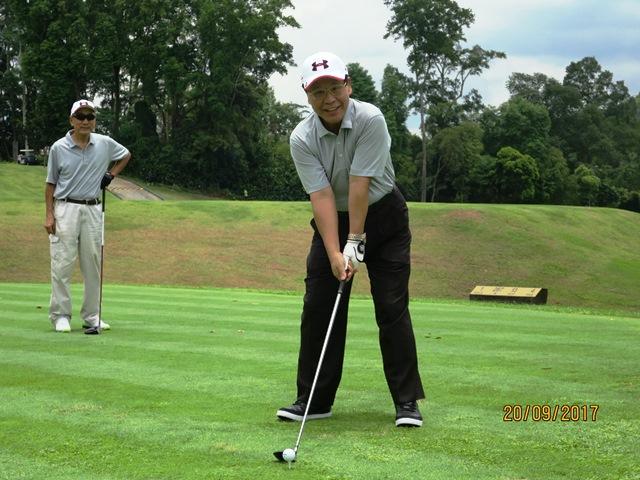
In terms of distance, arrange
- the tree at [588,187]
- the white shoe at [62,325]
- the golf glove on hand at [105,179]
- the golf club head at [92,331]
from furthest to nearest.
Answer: the tree at [588,187], the golf glove on hand at [105,179], the white shoe at [62,325], the golf club head at [92,331]

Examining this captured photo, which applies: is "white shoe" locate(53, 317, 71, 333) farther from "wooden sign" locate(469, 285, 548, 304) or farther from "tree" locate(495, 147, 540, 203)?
"tree" locate(495, 147, 540, 203)

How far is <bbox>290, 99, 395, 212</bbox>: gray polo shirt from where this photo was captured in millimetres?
5816

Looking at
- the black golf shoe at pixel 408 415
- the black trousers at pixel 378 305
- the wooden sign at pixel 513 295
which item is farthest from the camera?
the wooden sign at pixel 513 295

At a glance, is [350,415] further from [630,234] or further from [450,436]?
[630,234]

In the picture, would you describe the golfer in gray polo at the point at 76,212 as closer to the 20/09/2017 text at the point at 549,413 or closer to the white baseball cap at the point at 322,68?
the white baseball cap at the point at 322,68

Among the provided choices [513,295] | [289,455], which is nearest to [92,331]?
[289,455]

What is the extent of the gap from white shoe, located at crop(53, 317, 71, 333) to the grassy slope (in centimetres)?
1902

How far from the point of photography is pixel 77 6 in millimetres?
76000

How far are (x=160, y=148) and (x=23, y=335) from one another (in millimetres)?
65970

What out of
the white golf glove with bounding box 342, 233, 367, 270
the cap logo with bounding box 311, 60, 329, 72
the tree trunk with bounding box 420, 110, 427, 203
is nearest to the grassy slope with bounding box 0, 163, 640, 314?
the white golf glove with bounding box 342, 233, 367, 270

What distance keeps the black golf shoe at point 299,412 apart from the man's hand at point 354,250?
3.05 feet

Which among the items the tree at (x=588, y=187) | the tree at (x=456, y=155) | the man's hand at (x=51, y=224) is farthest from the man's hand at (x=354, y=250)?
the tree at (x=588, y=187)

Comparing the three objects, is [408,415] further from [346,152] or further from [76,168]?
[76,168]

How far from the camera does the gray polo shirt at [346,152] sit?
229 inches
